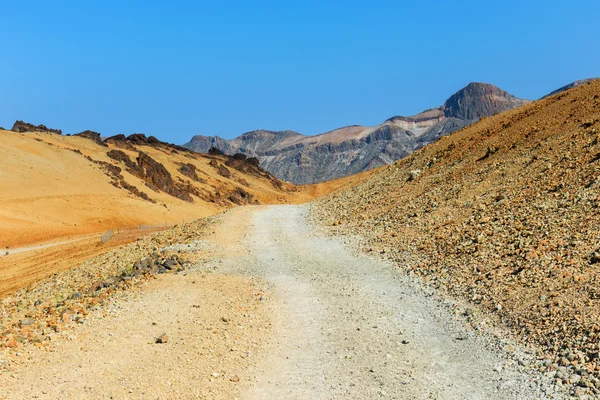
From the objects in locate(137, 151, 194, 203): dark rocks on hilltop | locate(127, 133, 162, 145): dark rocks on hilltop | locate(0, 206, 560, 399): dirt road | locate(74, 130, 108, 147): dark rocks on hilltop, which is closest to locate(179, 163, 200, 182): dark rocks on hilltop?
locate(137, 151, 194, 203): dark rocks on hilltop

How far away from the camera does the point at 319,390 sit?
918 centimetres

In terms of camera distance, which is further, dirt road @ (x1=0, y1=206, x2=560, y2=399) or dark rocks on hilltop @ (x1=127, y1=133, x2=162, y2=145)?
dark rocks on hilltop @ (x1=127, y1=133, x2=162, y2=145)

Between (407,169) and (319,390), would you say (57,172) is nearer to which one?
(407,169)

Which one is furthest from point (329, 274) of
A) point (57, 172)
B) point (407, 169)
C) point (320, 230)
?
point (57, 172)

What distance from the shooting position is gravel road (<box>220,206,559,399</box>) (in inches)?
357

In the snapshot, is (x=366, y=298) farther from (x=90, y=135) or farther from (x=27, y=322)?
(x=90, y=135)

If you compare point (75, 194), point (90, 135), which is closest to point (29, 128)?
point (90, 135)

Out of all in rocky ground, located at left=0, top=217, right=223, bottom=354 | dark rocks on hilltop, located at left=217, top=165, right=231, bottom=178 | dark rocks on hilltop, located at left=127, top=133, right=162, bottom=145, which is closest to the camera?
rocky ground, located at left=0, top=217, right=223, bottom=354

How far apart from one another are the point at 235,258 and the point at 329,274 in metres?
4.46

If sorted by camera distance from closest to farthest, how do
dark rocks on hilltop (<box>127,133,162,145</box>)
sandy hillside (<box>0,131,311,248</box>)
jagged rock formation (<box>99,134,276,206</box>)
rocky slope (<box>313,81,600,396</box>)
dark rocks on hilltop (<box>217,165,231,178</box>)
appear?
rocky slope (<box>313,81,600,396</box>) → sandy hillside (<box>0,131,311,248</box>) → jagged rock formation (<box>99,134,276,206</box>) → dark rocks on hilltop (<box>217,165,231,178</box>) → dark rocks on hilltop (<box>127,133,162,145</box>)

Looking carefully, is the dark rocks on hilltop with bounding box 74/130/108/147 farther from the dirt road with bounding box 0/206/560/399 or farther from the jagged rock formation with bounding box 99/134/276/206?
the dirt road with bounding box 0/206/560/399

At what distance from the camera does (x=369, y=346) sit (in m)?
11.0

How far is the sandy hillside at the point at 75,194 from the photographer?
48719mm

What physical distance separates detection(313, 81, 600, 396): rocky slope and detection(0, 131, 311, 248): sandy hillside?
27.9m
